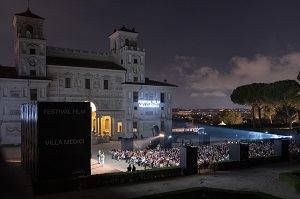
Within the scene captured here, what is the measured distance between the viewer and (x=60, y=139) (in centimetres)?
2117

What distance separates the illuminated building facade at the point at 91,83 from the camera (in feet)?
158

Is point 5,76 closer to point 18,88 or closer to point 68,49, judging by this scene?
point 18,88

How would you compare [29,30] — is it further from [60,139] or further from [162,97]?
[60,139]

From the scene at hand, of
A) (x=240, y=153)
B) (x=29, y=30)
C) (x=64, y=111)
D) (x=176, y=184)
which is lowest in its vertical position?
(x=176, y=184)

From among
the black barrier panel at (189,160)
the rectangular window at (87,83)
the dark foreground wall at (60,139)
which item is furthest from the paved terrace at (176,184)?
the rectangular window at (87,83)

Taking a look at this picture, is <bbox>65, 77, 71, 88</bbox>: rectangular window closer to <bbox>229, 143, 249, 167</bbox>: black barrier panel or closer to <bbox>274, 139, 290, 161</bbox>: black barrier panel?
<bbox>229, 143, 249, 167</bbox>: black barrier panel

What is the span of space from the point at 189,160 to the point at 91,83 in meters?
35.2

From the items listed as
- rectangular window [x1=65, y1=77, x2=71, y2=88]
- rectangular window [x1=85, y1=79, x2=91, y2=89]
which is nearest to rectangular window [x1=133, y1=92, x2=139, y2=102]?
rectangular window [x1=85, y1=79, x2=91, y2=89]

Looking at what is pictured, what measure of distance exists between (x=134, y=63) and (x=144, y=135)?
1540 centimetres

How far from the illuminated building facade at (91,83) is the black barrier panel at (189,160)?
31.9 meters

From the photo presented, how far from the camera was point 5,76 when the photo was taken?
4722 cm

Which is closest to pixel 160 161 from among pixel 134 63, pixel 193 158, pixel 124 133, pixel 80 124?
pixel 193 158

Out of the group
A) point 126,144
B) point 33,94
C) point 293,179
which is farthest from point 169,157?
point 33,94

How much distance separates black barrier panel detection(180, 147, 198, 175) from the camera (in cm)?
2486
